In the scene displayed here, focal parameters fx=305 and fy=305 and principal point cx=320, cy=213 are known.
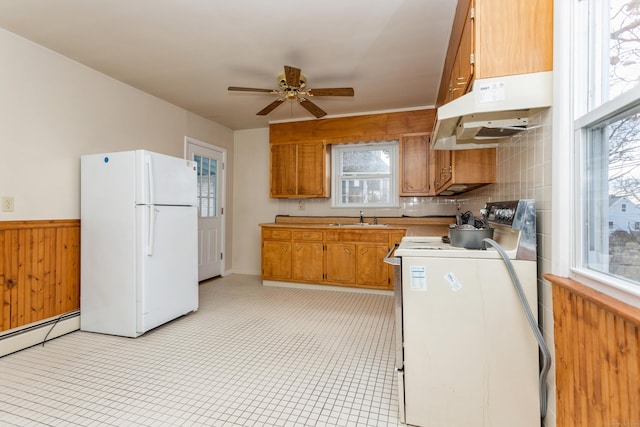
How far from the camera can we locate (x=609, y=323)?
98 cm

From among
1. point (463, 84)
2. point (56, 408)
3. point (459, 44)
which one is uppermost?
point (459, 44)

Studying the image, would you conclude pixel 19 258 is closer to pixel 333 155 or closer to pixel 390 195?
pixel 333 155

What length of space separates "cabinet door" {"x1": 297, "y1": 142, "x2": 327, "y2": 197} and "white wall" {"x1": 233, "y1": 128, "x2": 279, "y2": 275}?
2.45 ft

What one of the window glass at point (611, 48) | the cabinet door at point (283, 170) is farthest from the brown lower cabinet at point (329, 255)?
the window glass at point (611, 48)

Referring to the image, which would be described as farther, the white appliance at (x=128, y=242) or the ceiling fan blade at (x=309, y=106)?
the ceiling fan blade at (x=309, y=106)

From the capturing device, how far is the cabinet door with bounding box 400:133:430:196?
4.18m

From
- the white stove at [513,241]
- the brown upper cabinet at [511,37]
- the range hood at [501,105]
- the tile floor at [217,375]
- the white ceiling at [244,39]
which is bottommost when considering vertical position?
the tile floor at [217,375]

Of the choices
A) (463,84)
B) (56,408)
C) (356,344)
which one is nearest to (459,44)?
(463,84)

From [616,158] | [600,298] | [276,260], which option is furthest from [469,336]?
[276,260]

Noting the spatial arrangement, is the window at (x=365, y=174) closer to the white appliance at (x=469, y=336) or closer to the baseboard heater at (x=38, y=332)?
the white appliance at (x=469, y=336)

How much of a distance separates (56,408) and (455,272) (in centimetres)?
235

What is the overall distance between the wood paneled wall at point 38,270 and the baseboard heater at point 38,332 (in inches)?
1.9

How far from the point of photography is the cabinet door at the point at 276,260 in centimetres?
443

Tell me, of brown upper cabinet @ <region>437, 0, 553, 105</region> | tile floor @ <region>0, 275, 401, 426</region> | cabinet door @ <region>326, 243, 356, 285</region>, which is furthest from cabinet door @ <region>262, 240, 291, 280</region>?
brown upper cabinet @ <region>437, 0, 553, 105</region>
